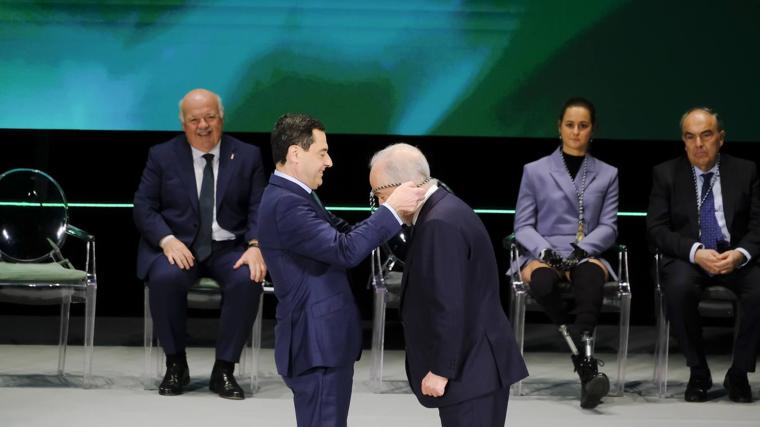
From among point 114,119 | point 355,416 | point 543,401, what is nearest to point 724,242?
point 543,401

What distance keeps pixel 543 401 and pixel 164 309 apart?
1698mm

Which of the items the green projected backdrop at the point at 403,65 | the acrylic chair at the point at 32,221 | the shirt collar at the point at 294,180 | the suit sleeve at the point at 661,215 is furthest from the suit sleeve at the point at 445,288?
the green projected backdrop at the point at 403,65

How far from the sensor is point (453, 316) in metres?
3.28

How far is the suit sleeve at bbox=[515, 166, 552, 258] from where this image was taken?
19.0 ft

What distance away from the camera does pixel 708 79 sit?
22.4 feet

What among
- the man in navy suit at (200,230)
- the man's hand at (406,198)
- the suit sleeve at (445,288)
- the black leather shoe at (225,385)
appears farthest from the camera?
the man in navy suit at (200,230)

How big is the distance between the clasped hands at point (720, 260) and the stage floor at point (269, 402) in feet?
1.87

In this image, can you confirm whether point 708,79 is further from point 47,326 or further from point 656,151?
point 47,326

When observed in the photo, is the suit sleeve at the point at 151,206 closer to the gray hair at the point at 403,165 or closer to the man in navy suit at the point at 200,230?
the man in navy suit at the point at 200,230

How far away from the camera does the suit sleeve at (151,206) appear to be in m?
5.68

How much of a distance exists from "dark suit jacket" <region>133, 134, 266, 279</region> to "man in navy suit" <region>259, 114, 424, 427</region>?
83.9 inches

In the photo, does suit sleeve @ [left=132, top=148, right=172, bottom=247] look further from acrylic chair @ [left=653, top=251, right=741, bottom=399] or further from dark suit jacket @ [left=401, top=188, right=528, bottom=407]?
dark suit jacket @ [left=401, top=188, right=528, bottom=407]

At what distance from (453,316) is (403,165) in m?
0.45

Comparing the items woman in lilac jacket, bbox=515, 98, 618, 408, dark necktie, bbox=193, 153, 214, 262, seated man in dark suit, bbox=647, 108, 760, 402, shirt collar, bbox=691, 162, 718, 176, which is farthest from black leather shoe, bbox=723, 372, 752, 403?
dark necktie, bbox=193, 153, 214, 262
